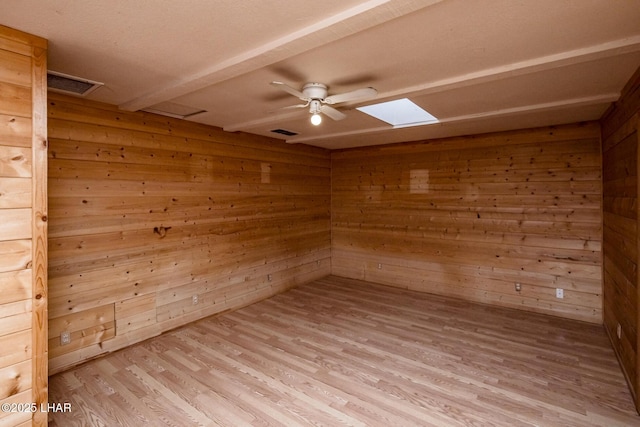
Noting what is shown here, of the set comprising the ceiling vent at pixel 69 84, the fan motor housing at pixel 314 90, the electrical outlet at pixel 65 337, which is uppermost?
the ceiling vent at pixel 69 84

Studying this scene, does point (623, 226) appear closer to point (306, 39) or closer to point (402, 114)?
point (402, 114)

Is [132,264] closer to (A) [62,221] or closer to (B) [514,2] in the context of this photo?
(A) [62,221]

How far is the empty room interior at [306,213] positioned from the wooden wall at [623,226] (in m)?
0.04

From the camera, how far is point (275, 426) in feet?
7.02

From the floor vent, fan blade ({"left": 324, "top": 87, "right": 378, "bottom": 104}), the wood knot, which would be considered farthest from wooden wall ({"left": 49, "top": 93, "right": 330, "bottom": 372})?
fan blade ({"left": 324, "top": 87, "right": 378, "bottom": 104})

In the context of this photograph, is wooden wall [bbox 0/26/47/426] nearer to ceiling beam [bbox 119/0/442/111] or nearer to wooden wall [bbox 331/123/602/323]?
ceiling beam [bbox 119/0/442/111]

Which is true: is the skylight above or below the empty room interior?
above

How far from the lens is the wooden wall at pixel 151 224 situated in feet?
9.32

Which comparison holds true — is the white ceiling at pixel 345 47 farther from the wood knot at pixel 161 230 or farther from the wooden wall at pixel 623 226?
the wood knot at pixel 161 230

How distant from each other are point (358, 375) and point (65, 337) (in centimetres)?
267

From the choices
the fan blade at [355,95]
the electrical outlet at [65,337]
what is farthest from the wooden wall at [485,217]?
the electrical outlet at [65,337]

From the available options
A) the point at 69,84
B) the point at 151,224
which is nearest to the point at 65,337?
the point at 151,224

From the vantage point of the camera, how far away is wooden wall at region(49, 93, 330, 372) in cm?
284

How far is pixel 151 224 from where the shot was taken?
3445 mm
